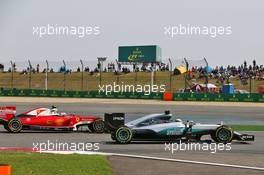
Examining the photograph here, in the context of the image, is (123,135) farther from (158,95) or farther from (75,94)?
(75,94)

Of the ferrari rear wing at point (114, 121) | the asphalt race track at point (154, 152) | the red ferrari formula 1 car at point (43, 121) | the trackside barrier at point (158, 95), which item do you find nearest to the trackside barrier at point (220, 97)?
the trackside barrier at point (158, 95)

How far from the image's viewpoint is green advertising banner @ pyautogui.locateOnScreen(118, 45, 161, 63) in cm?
7281

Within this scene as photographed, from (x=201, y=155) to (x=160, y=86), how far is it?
52.7m

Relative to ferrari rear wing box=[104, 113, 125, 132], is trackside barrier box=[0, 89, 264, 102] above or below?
above

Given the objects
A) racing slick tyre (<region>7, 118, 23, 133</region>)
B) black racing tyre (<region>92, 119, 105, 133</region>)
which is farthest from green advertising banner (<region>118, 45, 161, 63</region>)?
racing slick tyre (<region>7, 118, 23, 133</region>)

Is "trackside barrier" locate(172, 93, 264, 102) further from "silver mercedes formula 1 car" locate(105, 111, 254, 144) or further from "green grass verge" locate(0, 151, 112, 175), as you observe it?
"green grass verge" locate(0, 151, 112, 175)

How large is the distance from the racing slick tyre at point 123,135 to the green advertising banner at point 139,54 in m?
54.9

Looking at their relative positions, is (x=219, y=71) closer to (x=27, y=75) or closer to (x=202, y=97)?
(x=202, y=97)

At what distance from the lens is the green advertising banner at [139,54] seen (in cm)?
7281

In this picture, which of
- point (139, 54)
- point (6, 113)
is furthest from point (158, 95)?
point (6, 113)

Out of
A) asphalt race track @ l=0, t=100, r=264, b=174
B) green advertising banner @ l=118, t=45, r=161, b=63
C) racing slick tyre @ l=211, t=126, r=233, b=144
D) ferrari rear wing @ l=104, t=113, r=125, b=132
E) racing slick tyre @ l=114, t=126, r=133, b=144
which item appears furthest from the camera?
green advertising banner @ l=118, t=45, r=161, b=63

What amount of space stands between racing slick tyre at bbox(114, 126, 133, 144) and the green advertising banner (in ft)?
180

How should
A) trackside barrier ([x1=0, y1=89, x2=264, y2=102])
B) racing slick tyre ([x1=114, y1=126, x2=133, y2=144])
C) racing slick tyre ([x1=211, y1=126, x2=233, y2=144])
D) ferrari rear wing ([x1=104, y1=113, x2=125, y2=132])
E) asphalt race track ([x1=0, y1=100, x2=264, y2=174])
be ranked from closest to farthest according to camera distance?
asphalt race track ([x1=0, y1=100, x2=264, y2=174])
racing slick tyre ([x1=114, y1=126, x2=133, y2=144])
racing slick tyre ([x1=211, y1=126, x2=233, y2=144])
ferrari rear wing ([x1=104, y1=113, x2=125, y2=132])
trackside barrier ([x1=0, y1=89, x2=264, y2=102])

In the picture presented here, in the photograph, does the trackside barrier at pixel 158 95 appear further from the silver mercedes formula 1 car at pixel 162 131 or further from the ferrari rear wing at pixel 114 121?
the ferrari rear wing at pixel 114 121
